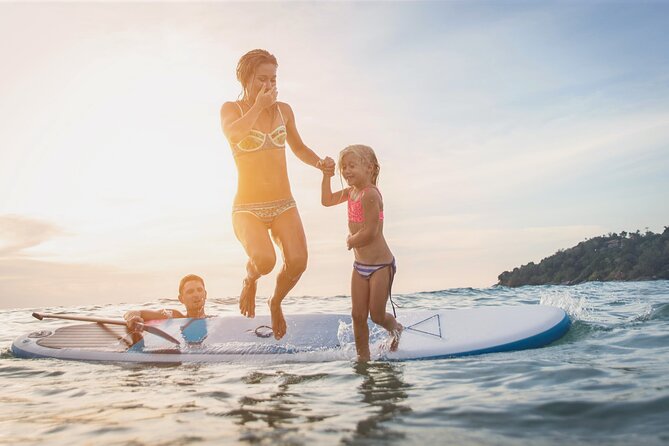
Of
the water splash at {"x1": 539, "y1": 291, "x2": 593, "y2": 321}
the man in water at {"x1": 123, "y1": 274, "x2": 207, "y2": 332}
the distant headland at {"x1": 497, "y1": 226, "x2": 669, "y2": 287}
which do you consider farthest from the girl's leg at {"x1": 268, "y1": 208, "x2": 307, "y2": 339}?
the distant headland at {"x1": 497, "y1": 226, "x2": 669, "y2": 287}

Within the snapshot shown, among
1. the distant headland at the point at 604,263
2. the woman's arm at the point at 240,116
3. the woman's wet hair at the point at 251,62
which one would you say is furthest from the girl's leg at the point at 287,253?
the distant headland at the point at 604,263

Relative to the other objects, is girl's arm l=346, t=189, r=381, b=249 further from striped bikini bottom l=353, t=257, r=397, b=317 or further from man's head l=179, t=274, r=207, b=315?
man's head l=179, t=274, r=207, b=315

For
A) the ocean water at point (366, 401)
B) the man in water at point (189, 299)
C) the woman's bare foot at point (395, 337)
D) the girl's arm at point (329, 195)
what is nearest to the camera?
the ocean water at point (366, 401)

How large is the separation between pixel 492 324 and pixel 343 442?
380 cm

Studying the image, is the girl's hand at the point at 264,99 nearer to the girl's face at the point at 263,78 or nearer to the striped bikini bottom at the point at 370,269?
the girl's face at the point at 263,78

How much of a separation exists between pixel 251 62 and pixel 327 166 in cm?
116

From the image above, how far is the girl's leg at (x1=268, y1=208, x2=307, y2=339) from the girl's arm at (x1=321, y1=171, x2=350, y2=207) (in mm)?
→ 297

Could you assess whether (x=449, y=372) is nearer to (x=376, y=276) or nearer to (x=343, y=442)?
(x=376, y=276)

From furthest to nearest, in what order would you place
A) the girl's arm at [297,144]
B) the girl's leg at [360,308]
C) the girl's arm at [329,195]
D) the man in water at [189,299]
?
the man in water at [189,299] < the girl's arm at [297,144] < the girl's arm at [329,195] < the girl's leg at [360,308]

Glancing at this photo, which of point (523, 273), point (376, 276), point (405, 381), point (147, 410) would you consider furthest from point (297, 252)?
A: point (523, 273)

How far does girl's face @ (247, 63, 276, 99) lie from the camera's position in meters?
5.40

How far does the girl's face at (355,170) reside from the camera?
5223 mm

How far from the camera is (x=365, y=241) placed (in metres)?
5.21

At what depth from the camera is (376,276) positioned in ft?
17.4
